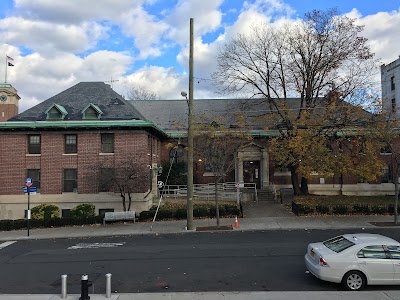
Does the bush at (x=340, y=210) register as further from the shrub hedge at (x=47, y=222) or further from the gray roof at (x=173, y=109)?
the gray roof at (x=173, y=109)

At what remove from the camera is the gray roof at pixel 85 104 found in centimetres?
2964

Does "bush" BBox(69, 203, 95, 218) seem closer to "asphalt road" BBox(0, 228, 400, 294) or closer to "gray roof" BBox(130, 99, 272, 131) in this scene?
"asphalt road" BBox(0, 228, 400, 294)

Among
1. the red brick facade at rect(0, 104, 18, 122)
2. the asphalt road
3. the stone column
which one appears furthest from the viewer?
the red brick facade at rect(0, 104, 18, 122)

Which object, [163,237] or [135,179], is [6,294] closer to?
[163,237]

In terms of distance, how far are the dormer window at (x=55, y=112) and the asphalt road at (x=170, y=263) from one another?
11932 mm

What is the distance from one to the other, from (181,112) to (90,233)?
2143 cm

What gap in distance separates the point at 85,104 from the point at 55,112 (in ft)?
8.36

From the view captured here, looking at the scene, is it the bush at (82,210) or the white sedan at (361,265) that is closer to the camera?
the white sedan at (361,265)

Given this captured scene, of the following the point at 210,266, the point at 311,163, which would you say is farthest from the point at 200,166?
the point at 210,266

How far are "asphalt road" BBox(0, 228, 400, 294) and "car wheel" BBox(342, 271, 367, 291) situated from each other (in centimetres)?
36

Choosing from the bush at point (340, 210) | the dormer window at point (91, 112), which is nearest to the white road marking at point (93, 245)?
the dormer window at point (91, 112)

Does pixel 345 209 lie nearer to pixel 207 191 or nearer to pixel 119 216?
pixel 207 191

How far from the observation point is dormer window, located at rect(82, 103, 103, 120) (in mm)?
29125

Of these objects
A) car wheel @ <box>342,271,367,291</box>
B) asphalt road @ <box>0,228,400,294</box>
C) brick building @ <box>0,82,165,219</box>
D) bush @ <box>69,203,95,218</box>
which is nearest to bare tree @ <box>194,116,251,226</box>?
brick building @ <box>0,82,165,219</box>
